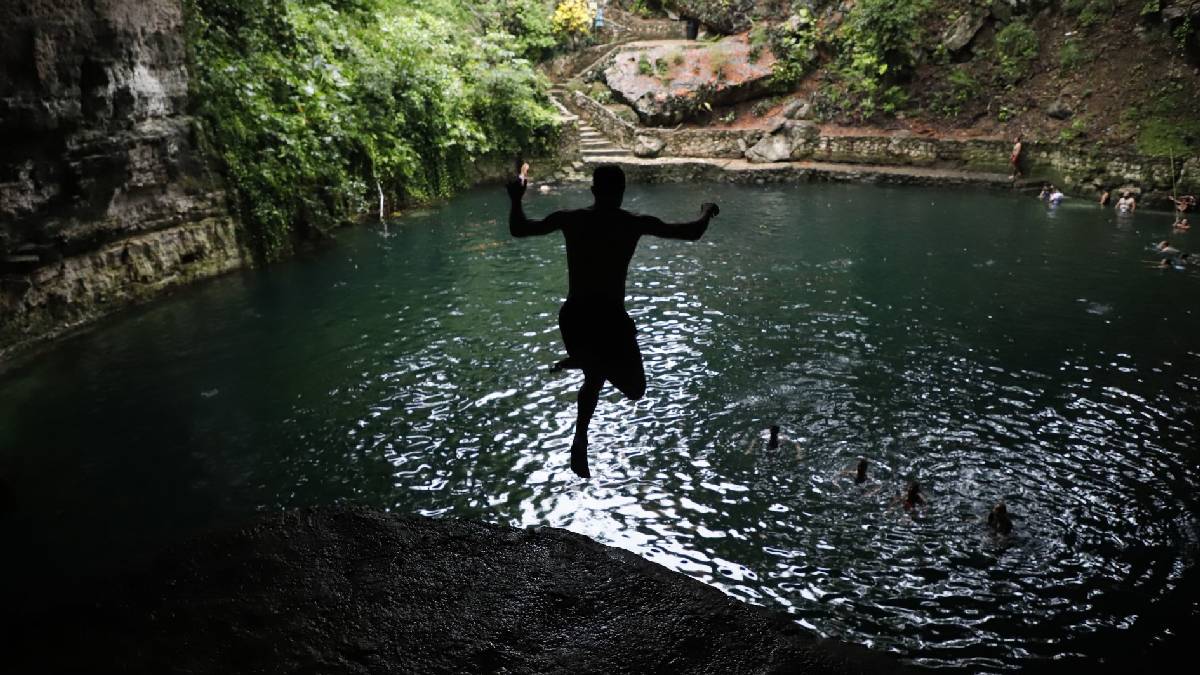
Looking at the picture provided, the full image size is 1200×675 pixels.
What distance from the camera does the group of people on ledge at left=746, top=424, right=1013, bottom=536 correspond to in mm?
6340

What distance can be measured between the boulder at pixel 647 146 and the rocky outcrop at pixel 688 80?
69.2 inches

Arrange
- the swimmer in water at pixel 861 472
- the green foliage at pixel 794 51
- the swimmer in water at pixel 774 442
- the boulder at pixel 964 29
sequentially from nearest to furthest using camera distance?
the swimmer in water at pixel 861 472 < the swimmer in water at pixel 774 442 < the boulder at pixel 964 29 < the green foliage at pixel 794 51

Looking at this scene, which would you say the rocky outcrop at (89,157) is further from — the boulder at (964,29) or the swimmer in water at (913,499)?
the boulder at (964,29)

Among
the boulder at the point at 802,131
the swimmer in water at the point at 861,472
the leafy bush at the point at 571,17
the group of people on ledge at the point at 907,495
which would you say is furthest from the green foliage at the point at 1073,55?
the swimmer in water at the point at 861,472

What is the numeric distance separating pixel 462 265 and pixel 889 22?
831 inches

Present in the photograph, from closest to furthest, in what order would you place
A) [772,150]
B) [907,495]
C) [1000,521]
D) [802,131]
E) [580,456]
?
[580,456] → [1000,521] → [907,495] → [802,131] → [772,150]

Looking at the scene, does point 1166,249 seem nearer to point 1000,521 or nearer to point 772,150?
point 1000,521

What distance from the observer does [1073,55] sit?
2438 centimetres

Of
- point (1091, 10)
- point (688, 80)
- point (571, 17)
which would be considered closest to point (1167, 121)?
point (1091, 10)

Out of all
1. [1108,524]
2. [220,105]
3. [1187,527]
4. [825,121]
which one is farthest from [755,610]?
[825,121]

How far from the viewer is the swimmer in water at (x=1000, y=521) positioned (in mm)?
6328

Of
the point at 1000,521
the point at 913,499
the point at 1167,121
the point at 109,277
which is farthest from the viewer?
the point at 1167,121

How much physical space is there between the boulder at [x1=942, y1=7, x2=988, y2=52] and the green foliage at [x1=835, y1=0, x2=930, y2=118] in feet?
3.66

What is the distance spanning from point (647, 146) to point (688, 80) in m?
4.19
